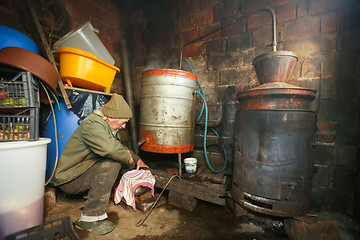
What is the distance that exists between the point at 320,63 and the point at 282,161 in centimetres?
151

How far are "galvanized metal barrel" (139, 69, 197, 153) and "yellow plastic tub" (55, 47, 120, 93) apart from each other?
0.69 metres

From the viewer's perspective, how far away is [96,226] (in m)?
1.87

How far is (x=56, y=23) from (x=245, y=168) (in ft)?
11.8

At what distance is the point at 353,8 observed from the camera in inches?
85.9

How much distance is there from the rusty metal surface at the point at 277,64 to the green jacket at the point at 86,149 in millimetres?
1982

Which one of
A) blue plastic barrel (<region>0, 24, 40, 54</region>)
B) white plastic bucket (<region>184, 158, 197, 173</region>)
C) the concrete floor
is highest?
blue plastic barrel (<region>0, 24, 40, 54</region>)

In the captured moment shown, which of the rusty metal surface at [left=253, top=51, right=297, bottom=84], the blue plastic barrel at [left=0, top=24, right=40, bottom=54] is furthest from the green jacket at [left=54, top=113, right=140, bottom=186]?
the rusty metal surface at [left=253, top=51, right=297, bottom=84]

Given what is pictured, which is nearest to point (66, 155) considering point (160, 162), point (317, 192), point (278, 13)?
point (160, 162)

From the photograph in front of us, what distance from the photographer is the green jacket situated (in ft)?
6.52

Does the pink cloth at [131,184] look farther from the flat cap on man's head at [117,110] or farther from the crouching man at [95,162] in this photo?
the flat cap on man's head at [117,110]

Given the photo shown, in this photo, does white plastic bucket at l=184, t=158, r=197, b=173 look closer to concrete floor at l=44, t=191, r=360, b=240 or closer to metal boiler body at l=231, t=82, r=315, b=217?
concrete floor at l=44, t=191, r=360, b=240

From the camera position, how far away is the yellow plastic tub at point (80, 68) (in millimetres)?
2432

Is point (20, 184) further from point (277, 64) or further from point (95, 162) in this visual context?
point (277, 64)

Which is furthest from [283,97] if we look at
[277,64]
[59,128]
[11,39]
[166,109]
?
[11,39]
